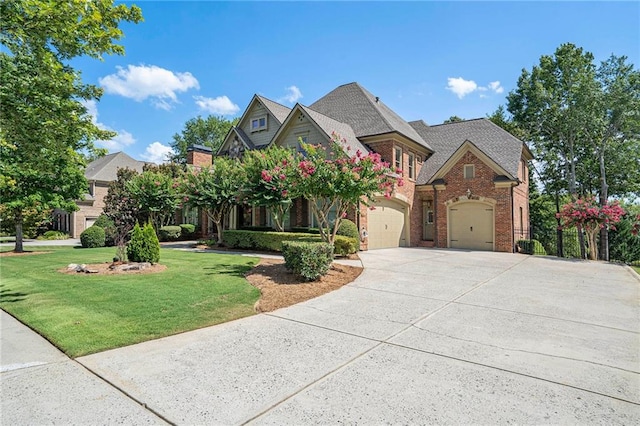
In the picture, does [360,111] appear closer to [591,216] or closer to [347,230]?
[347,230]

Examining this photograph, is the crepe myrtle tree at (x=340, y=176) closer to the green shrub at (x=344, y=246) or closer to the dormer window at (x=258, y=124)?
the green shrub at (x=344, y=246)

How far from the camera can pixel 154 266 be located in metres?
10.6

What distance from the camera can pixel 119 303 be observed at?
21.0ft

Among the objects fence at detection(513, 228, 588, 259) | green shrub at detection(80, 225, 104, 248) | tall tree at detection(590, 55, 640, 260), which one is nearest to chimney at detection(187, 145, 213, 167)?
green shrub at detection(80, 225, 104, 248)

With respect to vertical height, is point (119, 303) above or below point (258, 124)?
below

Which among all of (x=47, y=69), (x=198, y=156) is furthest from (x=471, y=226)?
(x=198, y=156)

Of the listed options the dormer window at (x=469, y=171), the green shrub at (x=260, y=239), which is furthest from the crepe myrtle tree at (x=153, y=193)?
the dormer window at (x=469, y=171)

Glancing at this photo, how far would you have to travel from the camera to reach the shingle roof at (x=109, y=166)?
32.7 metres

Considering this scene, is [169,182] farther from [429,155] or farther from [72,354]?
[72,354]

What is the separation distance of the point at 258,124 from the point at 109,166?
21.4 metres

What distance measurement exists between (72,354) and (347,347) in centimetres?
345

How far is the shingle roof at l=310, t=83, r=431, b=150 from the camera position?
19047 mm

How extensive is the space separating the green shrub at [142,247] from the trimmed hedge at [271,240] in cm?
480

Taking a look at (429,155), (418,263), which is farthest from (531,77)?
(418,263)
